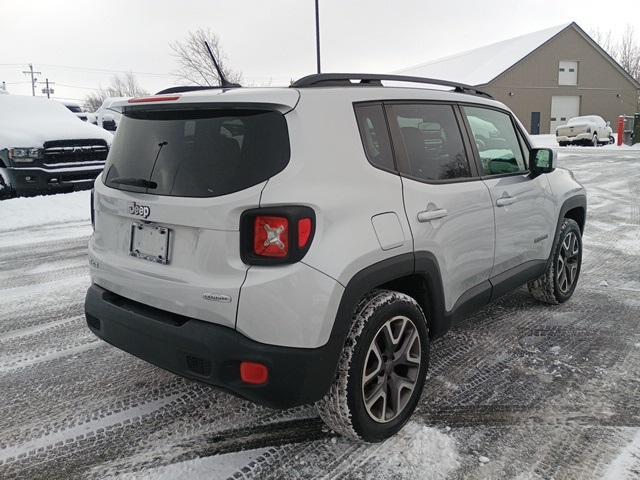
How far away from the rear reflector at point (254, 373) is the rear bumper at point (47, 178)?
8830 millimetres


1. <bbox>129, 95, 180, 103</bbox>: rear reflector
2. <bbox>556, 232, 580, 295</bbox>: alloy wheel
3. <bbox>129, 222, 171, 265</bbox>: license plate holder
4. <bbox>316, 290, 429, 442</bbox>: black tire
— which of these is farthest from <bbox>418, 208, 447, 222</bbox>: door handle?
<bbox>556, 232, 580, 295</bbox>: alloy wheel

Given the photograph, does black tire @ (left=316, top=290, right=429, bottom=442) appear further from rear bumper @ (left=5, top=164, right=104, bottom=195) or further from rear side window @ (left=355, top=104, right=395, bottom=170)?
rear bumper @ (left=5, top=164, right=104, bottom=195)

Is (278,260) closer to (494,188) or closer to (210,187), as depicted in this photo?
(210,187)

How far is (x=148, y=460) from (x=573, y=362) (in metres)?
2.73

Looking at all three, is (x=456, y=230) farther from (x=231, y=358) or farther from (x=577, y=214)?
(x=577, y=214)

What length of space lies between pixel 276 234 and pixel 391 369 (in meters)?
1.01

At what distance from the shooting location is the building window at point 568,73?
42688 mm

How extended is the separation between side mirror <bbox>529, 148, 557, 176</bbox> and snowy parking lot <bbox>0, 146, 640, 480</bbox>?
4.03 ft

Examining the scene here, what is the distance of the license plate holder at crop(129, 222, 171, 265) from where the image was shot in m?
2.54

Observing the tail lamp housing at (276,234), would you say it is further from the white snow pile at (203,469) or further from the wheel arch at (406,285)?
the white snow pile at (203,469)

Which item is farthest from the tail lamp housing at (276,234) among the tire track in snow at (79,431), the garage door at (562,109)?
the garage door at (562,109)

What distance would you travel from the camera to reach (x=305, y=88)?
257 cm

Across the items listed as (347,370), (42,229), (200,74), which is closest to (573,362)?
(347,370)

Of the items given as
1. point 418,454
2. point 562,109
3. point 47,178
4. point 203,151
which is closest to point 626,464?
point 418,454
